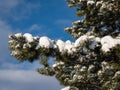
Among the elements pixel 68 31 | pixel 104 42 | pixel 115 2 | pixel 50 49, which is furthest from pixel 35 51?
pixel 68 31

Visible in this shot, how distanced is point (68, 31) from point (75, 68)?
4.88 metres

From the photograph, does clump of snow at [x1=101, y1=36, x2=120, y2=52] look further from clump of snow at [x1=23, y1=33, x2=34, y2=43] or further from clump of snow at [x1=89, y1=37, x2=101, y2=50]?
clump of snow at [x1=23, y1=33, x2=34, y2=43]

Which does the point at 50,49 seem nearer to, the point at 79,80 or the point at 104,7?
the point at 79,80

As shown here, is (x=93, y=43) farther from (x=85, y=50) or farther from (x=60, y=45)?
(x=60, y=45)

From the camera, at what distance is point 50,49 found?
1186cm

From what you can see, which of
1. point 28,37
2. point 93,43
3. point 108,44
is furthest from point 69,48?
point 28,37

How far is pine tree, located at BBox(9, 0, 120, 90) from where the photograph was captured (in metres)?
11.9

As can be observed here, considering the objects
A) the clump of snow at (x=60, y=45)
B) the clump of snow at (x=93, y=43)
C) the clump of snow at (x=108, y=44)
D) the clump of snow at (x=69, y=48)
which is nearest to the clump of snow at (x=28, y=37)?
the clump of snow at (x=60, y=45)

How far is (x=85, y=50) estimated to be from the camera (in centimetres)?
1219

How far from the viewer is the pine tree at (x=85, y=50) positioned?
11.9m

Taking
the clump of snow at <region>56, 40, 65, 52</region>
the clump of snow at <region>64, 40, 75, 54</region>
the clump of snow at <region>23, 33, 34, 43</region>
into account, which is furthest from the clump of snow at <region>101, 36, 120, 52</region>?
the clump of snow at <region>23, 33, 34, 43</region>

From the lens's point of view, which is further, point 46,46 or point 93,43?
point 93,43

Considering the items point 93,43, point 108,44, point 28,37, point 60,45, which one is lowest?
point 108,44

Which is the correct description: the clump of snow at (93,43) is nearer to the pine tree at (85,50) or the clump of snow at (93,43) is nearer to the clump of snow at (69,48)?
the pine tree at (85,50)
